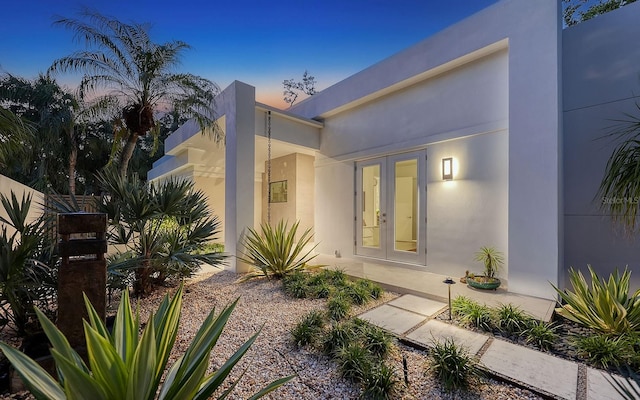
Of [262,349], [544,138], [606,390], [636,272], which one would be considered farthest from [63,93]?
[636,272]

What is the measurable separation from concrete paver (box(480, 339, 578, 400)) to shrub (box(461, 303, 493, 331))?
41 centimetres

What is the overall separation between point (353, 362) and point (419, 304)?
7.34 feet

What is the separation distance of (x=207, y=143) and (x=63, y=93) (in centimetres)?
931

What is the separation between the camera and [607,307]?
3.23 m

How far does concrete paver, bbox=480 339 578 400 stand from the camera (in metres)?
2.50

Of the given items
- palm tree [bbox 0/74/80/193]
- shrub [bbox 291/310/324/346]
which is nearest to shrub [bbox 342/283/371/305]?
shrub [bbox 291/310/324/346]

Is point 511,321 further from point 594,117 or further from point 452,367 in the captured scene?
point 594,117

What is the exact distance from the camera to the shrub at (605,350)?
2777 mm

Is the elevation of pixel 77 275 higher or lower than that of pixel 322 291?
higher

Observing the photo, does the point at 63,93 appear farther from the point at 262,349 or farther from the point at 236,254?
the point at 262,349

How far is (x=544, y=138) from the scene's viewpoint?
4.59 metres

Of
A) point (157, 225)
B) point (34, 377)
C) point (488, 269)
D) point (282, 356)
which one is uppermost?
point (157, 225)

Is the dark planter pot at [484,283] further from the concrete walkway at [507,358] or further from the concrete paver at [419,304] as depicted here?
the concrete walkway at [507,358]

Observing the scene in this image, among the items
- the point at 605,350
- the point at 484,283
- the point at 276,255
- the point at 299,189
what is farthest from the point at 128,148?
the point at 605,350
